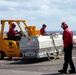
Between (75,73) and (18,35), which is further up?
(18,35)

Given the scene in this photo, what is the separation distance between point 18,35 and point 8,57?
171 centimetres

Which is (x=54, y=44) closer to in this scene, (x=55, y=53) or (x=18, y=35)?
(x=55, y=53)

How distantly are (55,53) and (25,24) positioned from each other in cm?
251

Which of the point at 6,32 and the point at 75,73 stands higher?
the point at 6,32

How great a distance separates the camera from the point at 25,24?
20.2 meters

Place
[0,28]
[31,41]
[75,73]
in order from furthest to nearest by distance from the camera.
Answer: [0,28] < [31,41] < [75,73]

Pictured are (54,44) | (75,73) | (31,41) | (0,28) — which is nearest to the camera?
(75,73)

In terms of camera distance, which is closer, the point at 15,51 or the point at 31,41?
the point at 31,41

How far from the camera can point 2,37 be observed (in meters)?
19.3

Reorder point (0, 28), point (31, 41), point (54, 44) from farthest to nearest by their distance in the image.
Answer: point (0, 28)
point (54, 44)
point (31, 41)

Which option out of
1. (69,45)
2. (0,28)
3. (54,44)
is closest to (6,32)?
(0,28)

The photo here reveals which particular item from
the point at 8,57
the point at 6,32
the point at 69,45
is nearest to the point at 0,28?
the point at 6,32

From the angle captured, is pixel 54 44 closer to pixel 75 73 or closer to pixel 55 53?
pixel 55 53

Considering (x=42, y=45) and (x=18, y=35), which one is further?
(x=18, y=35)
